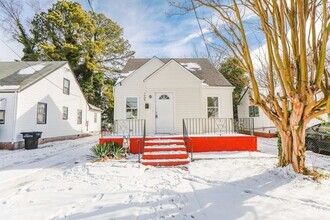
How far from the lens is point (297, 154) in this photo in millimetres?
4996

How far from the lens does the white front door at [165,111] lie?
1055cm

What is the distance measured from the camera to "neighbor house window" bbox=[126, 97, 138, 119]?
11.2 m

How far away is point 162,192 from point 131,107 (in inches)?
299

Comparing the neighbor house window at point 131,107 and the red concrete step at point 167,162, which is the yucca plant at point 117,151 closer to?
the red concrete step at point 167,162

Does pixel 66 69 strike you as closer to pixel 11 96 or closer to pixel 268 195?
pixel 11 96

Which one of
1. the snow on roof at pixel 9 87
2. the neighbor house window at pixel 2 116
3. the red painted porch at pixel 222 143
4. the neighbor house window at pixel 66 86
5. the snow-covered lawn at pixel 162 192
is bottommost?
the snow-covered lawn at pixel 162 192

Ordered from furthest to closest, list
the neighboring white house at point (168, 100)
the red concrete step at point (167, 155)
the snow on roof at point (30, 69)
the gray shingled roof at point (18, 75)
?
1. the snow on roof at point (30, 69)
2. the gray shingled roof at point (18, 75)
3. the neighboring white house at point (168, 100)
4. the red concrete step at point (167, 155)

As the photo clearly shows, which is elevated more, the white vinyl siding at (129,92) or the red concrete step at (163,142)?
the white vinyl siding at (129,92)

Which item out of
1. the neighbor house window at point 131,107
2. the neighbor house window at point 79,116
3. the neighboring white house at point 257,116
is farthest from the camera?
the neighbor house window at point 79,116

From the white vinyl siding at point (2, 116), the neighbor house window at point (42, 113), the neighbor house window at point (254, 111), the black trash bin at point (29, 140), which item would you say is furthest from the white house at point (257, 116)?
the white vinyl siding at point (2, 116)

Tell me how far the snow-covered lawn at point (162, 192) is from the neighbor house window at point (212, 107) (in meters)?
5.34

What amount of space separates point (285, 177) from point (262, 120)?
43.4 feet

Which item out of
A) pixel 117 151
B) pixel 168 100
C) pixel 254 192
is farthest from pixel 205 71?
pixel 254 192

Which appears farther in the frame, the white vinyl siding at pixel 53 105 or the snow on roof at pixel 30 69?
the snow on roof at pixel 30 69
